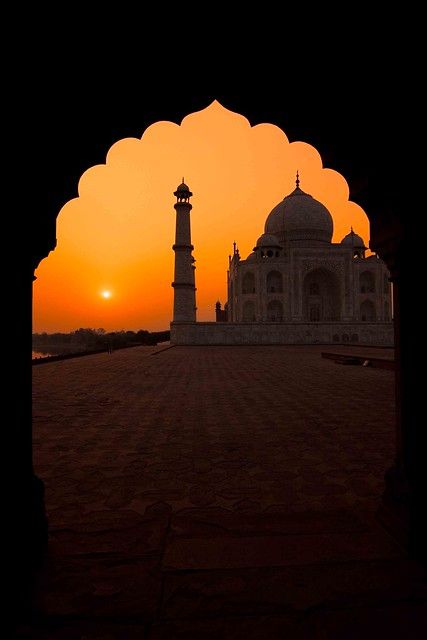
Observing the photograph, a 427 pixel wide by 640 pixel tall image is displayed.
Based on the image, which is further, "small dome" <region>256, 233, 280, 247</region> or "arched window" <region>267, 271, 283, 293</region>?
"small dome" <region>256, 233, 280, 247</region>

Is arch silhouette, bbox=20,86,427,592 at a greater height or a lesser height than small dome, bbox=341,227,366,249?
lesser

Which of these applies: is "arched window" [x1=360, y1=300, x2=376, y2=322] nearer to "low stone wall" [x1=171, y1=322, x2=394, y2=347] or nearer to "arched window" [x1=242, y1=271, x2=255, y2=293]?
"low stone wall" [x1=171, y1=322, x2=394, y2=347]

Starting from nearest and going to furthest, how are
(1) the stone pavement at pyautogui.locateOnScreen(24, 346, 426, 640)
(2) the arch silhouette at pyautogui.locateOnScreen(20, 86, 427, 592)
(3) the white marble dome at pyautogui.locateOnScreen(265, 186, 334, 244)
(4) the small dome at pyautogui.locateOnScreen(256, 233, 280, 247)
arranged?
(1) the stone pavement at pyautogui.locateOnScreen(24, 346, 426, 640)
(2) the arch silhouette at pyautogui.locateOnScreen(20, 86, 427, 592)
(4) the small dome at pyautogui.locateOnScreen(256, 233, 280, 247)
(3) the white marble dome at pyautogui.locateOnScreen(265, 186, 334, 244)

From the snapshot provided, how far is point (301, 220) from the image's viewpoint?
40594 mm

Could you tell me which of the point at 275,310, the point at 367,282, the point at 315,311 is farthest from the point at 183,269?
the point at 367,282

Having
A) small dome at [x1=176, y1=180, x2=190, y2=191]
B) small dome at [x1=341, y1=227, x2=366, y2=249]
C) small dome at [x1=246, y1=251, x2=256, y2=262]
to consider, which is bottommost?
small dome at [x1=246, y1=251, x2=256, y2=262]

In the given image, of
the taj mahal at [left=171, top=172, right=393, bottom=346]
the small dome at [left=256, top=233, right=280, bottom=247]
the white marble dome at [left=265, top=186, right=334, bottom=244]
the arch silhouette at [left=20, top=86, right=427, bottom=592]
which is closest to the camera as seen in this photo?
the arch silhouette at [left=20, top=86, right=427, bottom=592]

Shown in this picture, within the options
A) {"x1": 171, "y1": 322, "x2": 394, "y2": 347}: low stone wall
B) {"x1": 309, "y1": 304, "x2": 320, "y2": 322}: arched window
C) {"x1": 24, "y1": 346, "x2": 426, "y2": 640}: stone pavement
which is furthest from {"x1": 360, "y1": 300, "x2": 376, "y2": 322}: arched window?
{"x1": 24, "y1": 346, "x2": 426, "y2": 640}: stone pavement

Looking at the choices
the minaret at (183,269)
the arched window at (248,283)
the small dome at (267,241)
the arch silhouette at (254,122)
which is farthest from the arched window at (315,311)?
the arch silhouette at (254,122)

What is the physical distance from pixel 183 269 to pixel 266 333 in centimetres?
731

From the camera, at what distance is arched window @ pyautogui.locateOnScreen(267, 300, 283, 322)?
125 feet

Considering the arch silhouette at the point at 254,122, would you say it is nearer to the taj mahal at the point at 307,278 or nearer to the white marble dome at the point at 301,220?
the taj mahal at the point at 307,278

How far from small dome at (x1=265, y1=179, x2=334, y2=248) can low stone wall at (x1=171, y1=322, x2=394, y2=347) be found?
44.5 feet

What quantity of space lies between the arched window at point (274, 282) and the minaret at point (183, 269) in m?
10.8
